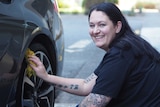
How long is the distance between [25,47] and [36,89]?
0.48 metres

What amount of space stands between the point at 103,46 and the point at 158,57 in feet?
1.13

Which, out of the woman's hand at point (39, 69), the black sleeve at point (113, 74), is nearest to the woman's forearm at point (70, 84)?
the woman's hand at point (39, 69)

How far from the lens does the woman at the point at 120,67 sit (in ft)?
7.82

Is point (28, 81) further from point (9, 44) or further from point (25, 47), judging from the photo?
point (9, 44)

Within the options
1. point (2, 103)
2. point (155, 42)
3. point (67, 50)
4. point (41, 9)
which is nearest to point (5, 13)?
point (2, 103)

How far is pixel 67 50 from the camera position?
9.37 meters

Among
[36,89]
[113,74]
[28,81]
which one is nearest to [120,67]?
[113,74]

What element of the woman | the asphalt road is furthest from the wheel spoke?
the asphalt road

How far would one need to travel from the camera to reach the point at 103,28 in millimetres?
2496

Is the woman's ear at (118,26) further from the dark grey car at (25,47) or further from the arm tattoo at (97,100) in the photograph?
the dark grey car at (25,47)

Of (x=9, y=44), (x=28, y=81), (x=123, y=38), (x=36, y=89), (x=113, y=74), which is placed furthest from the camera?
(x=36, y=89)

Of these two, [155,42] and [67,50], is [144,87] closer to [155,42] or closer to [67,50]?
[155,42]

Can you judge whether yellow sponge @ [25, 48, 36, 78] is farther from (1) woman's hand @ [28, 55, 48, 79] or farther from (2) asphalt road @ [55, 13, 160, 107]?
(2) asphalt road @ [55, 13, 160, 107]

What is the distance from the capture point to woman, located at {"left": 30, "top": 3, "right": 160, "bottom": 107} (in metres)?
2.38
